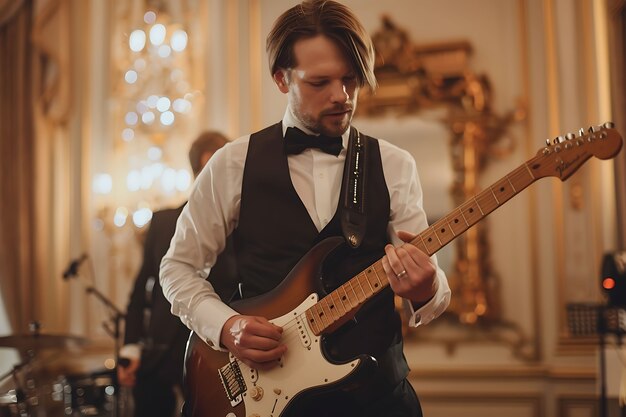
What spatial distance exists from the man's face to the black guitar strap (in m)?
0.09

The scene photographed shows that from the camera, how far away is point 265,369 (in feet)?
5.68

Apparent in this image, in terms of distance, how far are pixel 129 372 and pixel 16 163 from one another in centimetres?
262

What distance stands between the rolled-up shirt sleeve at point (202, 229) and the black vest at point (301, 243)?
0.04m

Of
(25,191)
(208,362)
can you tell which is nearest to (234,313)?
(208,362)

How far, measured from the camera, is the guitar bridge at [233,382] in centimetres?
176

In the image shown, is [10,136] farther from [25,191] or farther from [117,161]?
[117,161]

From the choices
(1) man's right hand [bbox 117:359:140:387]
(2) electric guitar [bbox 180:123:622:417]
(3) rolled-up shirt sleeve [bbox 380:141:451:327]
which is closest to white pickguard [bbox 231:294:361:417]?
(2) electric guitar [bbox 180:123:622:417]

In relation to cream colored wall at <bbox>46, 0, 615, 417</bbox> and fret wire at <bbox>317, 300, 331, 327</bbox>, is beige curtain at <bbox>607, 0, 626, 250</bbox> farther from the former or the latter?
fret wire at <bbox>317, 300, 331, 327</bbox>

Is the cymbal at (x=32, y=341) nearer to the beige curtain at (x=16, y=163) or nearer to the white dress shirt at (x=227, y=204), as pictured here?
the beige curtain at (x=16, y=163)

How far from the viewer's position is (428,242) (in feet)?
5.38

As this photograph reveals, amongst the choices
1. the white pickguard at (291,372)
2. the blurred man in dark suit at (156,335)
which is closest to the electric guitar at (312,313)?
the white pickguard at (291,372)

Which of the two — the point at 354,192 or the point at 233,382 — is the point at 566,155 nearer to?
the point at 354,192

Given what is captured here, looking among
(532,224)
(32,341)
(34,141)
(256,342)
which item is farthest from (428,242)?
(34,141)

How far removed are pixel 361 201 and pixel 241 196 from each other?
31 centimetres
